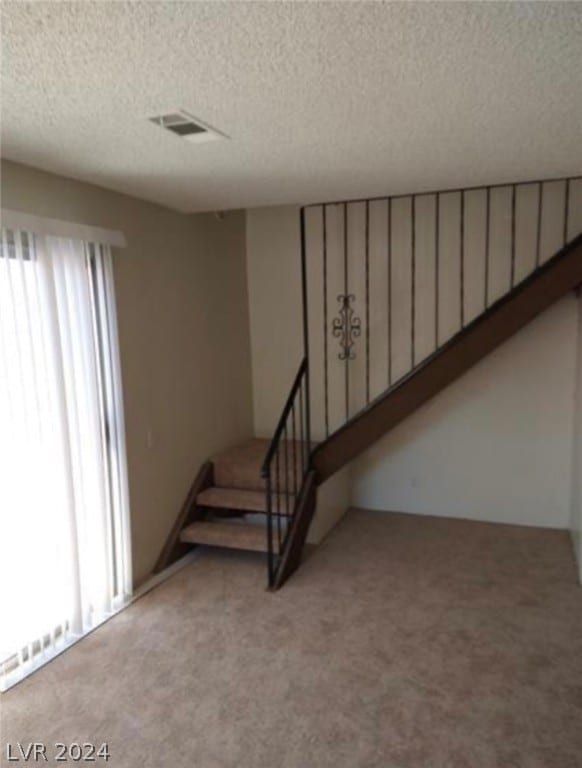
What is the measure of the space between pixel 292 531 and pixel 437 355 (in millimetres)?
1561

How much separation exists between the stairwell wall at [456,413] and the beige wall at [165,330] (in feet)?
1.11

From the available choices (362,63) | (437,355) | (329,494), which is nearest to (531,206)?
(437,355)

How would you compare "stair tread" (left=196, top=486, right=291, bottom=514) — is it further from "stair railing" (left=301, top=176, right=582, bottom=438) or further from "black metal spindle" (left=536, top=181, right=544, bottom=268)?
"black metal spindle" (left=536, top=181, right=544, bottom=268)

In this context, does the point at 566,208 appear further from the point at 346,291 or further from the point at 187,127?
the point at 187,127

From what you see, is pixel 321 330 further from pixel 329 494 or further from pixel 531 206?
pixel 531 206

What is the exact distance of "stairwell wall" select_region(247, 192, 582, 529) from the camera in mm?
4488

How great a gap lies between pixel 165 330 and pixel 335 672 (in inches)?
95.6

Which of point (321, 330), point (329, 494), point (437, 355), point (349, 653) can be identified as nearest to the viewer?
point (349, 653)

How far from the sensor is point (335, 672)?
2.78m

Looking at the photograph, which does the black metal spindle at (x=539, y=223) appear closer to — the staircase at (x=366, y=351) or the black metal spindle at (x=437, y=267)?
the staircase at (x=366, y=351)

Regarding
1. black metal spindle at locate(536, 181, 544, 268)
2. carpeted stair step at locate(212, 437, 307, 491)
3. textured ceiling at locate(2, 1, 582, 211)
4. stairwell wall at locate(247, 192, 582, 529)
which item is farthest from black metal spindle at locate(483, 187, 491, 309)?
carpeted stair step at locate(212, 437, 307, 491)

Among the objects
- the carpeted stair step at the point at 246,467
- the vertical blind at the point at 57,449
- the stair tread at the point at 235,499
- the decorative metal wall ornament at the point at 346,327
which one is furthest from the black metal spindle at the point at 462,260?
the vertical blind at the point at 57,449

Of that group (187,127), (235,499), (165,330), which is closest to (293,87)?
(187,127)

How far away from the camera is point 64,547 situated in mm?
3037
